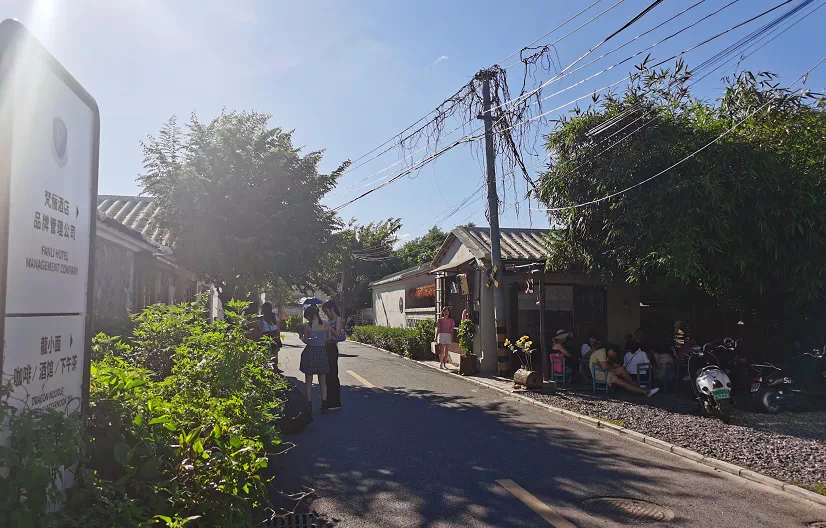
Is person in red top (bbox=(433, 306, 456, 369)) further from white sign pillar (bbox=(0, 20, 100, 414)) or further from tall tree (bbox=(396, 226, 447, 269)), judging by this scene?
tall tree (bbox=(396, 226, 447, 269))

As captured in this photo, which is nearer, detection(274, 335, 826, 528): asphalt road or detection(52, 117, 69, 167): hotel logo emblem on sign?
detection(52, 117, 69, 167): hotel logo emblem on sign

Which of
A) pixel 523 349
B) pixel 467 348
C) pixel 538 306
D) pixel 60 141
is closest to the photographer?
pixel 60 141

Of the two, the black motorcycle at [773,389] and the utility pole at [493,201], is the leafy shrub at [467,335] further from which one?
the black motorcycle at [773,389]

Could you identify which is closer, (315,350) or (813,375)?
(315,350)

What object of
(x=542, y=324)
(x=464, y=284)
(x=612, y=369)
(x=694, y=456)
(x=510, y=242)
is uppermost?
(x=510, y=242)

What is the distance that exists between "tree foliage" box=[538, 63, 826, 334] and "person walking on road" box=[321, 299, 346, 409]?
5.90m

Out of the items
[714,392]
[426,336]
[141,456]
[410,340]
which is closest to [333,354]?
[714,392]

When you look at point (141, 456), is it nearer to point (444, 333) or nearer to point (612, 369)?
point (612, 369)

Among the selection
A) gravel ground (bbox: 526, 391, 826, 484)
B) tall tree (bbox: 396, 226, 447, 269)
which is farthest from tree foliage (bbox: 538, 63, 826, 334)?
tall tree (bbox: 396, 226, 447, 269)

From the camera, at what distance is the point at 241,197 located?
15828 millimetres

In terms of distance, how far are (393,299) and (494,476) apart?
2749 centimetres

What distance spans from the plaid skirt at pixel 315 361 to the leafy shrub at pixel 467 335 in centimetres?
832

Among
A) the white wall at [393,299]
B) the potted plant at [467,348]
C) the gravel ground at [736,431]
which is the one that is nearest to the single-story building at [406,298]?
the white wall at [393,299]

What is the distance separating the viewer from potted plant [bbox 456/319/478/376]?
18.7 m
